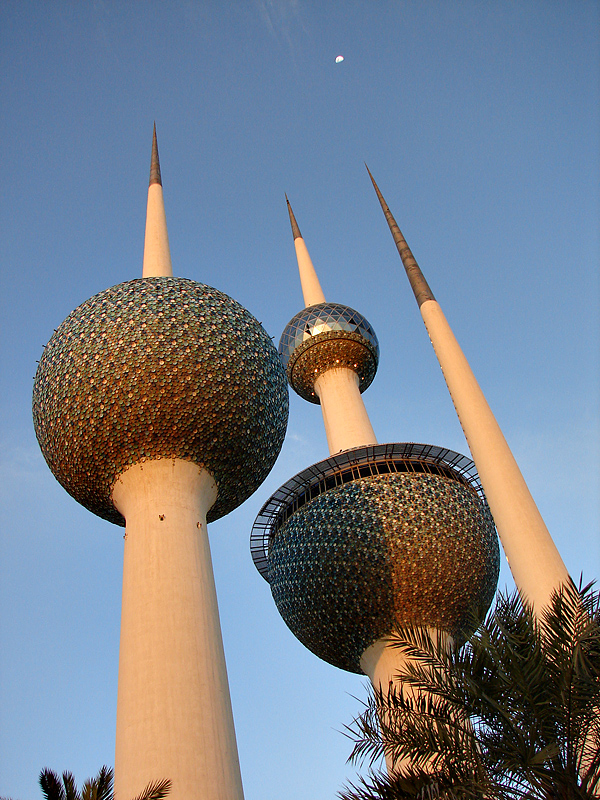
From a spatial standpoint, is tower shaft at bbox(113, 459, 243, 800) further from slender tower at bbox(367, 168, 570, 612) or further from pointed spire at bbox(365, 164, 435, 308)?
pointed spire at bbox(365, 164, 435, 308)

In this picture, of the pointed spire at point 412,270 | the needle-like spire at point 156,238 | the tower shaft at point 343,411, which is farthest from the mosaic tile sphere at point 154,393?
the tower shaft at point 343,411

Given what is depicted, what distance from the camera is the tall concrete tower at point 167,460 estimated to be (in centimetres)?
1443

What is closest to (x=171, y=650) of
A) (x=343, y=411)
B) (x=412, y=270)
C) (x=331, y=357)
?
(x=412, y=270)

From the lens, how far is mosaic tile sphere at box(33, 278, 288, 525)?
19.1 meters

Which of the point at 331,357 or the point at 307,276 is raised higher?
the point at 307,276

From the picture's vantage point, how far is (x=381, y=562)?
991 inches

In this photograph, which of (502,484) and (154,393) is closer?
(502,484)

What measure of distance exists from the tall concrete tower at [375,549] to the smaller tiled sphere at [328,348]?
20.3 ft

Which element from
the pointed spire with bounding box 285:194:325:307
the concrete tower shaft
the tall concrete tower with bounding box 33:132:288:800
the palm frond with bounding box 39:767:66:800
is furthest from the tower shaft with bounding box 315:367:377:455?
the palm frond with bounding box 39:767:66:800

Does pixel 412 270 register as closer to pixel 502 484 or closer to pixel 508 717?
pixel 502 484

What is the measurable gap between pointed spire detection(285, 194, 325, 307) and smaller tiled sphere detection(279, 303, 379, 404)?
2.93 meters

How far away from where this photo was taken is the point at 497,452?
634 inches

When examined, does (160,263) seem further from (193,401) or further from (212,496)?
(212,496)

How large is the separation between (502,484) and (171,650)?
8155mm
